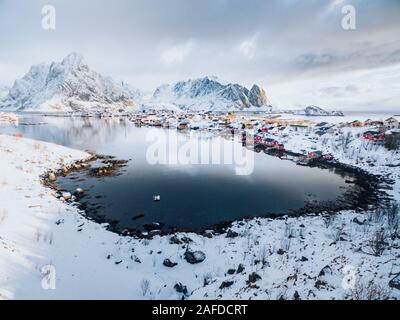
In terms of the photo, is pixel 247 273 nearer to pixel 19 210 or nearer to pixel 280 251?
pixel 280 251

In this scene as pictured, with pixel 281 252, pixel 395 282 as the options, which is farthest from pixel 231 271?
pixel 395 282

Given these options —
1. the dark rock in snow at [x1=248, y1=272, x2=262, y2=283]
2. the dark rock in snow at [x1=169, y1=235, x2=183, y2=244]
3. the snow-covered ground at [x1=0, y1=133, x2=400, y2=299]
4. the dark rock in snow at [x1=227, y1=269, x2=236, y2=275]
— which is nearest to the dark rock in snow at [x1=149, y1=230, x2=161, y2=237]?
the snow-covered ground at [x1=0, y1=133, x2=400, y2=299]

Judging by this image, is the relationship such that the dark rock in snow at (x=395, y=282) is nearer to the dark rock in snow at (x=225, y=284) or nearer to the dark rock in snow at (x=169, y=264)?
the dark rock in snow at (x=225, y=284)

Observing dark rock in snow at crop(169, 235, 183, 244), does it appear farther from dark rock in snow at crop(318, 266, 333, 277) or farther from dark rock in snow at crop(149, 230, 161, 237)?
dark rock in snow at crop(318, 266, 333, 277)

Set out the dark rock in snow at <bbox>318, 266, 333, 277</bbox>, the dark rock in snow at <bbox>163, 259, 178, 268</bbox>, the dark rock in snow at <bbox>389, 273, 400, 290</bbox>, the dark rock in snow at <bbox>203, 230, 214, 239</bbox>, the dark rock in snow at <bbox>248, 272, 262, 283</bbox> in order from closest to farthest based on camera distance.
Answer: the dark rock in snow at <bbox>389, 273, 400, 290</bbox> < the dark rock in snow at <bbox>318, 266, 333, 277</bbox> < the dark rock in snow at <bbox>248, 272, 262, 283</bbox> < the dark rock in snow at <bbox>163, 259, 178, 268</bbox> < the dark rock in snow at <bbox>203, 230, 214, 239</bbox>

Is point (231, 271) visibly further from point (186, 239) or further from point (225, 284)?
point (186, 239)

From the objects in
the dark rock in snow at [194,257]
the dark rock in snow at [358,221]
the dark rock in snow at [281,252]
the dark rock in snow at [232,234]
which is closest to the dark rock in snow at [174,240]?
the dark rock in snow at [194,257]
